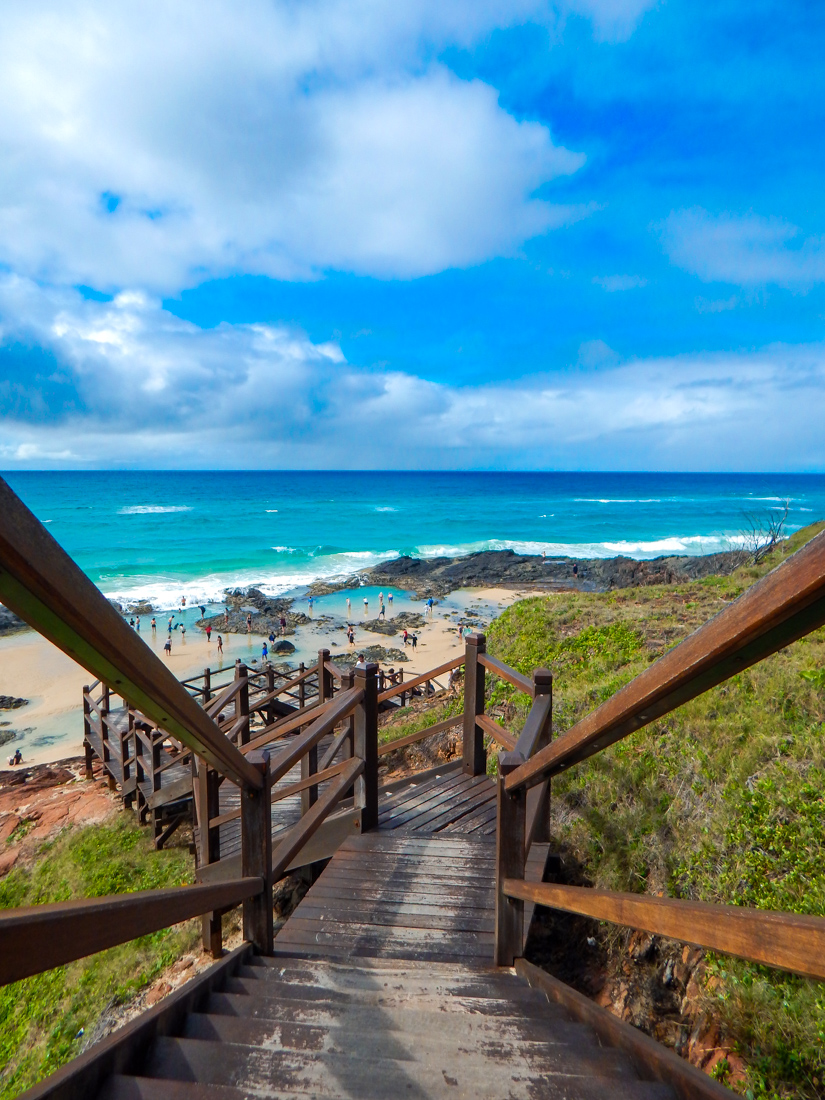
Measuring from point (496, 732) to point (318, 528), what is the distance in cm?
6200

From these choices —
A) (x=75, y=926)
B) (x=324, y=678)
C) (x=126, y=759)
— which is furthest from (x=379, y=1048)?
(x=126, y=759)

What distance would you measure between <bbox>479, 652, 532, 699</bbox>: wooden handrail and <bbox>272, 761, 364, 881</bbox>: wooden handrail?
136cm

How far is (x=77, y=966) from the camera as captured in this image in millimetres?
5348

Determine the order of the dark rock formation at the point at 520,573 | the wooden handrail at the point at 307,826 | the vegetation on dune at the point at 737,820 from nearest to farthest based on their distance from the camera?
the vegetation on dune at the point at 737,820 → the wooden handrail at the point at 307,826 → the dark rock formation at the point at 520,573

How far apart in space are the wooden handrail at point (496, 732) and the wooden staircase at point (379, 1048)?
184 centimetres

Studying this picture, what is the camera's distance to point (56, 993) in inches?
199

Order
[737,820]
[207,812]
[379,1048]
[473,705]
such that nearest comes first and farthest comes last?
1. [379,1048]
2. [737,820]
3. [207,812]
4. [473,705]

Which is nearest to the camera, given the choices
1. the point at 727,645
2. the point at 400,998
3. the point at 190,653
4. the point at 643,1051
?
the point at 727,645

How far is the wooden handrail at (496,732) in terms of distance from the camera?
13.8 ft

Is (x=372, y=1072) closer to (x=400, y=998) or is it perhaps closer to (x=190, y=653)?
(x=400, y=998)

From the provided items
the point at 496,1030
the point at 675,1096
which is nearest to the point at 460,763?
the point at 496,1030

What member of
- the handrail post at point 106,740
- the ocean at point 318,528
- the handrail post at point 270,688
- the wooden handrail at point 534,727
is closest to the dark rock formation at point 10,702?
the handrail post at point 106,740

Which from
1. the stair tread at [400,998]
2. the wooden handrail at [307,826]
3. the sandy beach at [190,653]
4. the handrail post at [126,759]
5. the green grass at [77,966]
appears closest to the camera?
the stair tread at [400,998]

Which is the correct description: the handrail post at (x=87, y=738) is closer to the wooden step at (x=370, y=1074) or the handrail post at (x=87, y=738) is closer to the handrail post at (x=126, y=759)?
the handrail post at (x=126, y=759)
